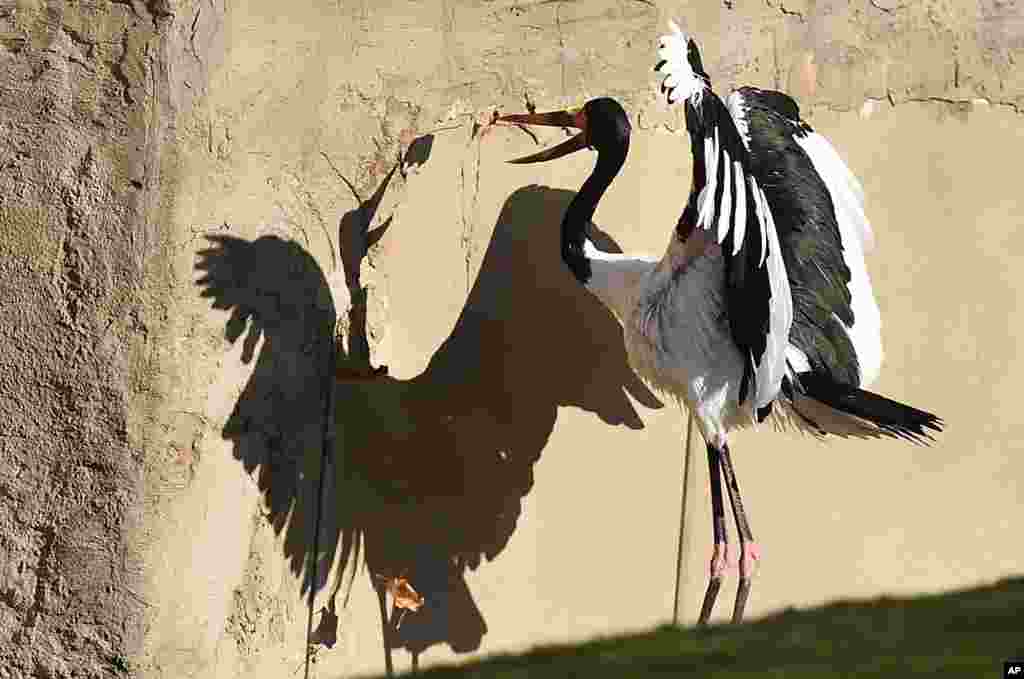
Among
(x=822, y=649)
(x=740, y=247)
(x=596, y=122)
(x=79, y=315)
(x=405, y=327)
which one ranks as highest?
(x=596, y=122)

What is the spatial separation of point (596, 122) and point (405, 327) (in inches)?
30.1

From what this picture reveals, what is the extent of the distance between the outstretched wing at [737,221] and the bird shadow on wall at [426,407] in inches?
26.0

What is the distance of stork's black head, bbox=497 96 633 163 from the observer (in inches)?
221

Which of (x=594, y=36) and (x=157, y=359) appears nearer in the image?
(x=157, y=359)

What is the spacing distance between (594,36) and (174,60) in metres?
1.45

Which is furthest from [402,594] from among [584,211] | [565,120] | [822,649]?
[822,649]

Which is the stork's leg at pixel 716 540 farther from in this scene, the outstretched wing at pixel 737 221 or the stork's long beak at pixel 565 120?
the stork's long beak at pixel 565 120

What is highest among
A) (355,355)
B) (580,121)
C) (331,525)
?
(580,121)

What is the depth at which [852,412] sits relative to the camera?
17.7ft

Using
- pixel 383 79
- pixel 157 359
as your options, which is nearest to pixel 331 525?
pixel 157 359

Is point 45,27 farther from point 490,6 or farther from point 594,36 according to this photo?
point 594,36

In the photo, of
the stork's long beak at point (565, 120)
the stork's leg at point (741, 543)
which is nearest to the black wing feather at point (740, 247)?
the stork's leg at point (741, 543)

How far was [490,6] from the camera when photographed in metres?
5.64

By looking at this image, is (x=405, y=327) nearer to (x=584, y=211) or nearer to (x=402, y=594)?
(x=584, y=211)
